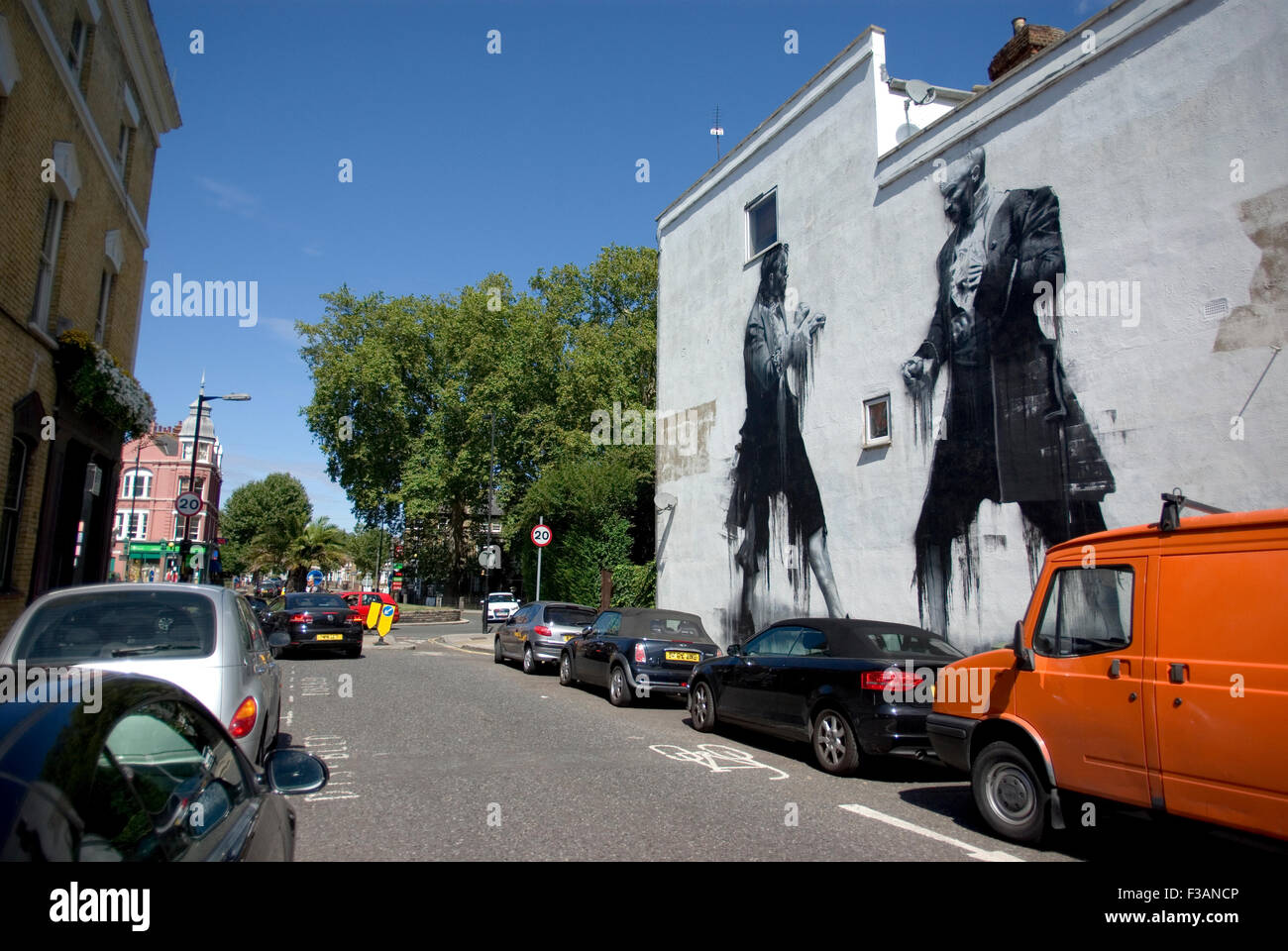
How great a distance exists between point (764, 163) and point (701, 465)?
6.95 m

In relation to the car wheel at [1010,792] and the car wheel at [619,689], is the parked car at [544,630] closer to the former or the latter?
the car wheel at [619,689]

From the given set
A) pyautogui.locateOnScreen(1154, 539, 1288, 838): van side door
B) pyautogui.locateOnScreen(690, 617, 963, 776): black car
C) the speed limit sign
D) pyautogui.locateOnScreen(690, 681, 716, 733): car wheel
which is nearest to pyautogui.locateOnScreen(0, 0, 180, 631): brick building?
the speed limit sign

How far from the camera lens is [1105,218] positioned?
35.4 feet

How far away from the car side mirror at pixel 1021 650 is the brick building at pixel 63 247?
12.5 m

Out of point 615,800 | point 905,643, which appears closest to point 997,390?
point 905,643

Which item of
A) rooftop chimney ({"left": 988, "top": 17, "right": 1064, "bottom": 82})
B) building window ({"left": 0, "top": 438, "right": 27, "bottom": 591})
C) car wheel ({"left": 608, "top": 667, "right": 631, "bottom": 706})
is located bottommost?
car wheel ({"left": 608, "top": 667, "right": 631, "bottom": 706})

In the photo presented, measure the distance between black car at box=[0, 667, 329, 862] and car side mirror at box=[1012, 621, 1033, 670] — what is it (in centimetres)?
460

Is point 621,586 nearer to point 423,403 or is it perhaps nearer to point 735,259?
point 735,259

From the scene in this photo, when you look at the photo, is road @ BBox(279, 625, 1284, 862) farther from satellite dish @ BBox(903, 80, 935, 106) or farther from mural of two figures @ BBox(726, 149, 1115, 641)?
satellite dish @ BBox(903, 80, 935, 106)

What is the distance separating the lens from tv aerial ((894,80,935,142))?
15148 mm

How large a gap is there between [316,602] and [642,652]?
11.3 m
